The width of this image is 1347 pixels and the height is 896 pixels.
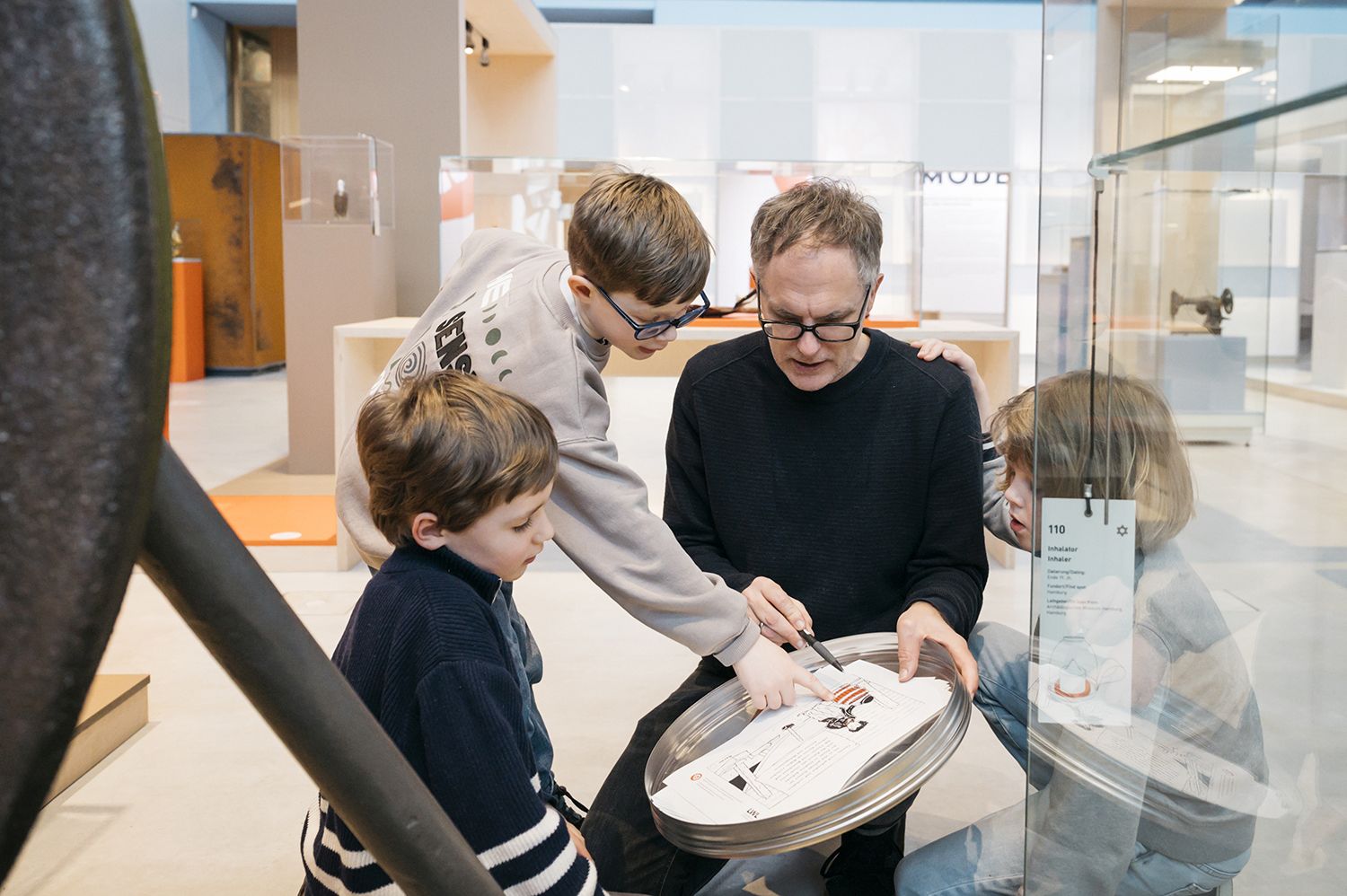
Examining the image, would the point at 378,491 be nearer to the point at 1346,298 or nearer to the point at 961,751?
the point at 1346,298

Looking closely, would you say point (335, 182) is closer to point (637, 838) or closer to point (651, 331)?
point (651, 331)

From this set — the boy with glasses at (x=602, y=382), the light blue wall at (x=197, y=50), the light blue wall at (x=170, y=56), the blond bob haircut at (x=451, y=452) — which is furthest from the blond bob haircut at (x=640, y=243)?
the light blue wall at (x=197, y=50)

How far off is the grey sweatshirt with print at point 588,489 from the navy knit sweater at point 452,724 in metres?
0.33

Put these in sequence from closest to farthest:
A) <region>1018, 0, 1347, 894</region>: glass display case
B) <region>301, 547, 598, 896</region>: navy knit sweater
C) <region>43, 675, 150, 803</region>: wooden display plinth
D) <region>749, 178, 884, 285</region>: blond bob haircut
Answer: <region>1018, 0, 1347, 894</region>: glass display case
<region>301, 547, 598, 896</region>: navy knit sweater
<region>749, 178, 884, 285</region>: blond bob haircut
<region>43, 675, 150, 803</region>: wooden display plinth

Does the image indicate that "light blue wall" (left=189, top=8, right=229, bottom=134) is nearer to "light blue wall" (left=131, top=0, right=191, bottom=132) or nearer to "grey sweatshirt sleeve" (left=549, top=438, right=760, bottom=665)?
"light blue wall" (left=131, top=0, right=191, bottom=132)

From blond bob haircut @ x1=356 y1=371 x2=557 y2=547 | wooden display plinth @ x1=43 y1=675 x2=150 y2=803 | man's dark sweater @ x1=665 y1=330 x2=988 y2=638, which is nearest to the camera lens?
blond bob haircut @ x1=356 y1=371 x2=557 y2=547

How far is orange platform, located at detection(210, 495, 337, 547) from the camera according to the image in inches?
189

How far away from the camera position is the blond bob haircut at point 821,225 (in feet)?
6.19

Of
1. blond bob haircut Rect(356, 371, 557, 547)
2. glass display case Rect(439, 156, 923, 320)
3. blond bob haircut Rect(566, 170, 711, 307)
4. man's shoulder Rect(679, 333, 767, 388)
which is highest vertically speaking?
glass display case Rect(439, 156, 923, 320)

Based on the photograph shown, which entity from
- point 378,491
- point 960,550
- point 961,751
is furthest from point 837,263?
point 961,751

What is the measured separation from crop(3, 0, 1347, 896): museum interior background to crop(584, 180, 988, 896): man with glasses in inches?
14.8

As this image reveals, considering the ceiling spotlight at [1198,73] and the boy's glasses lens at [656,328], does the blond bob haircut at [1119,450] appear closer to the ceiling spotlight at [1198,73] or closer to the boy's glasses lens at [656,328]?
the ceiling spotlight at [1198,73]

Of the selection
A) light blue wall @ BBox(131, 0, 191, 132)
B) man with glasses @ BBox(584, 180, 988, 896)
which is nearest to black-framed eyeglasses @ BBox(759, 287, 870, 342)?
man with glasses @ BBox(584, 180, 988, 896)

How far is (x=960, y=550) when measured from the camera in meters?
2.00
